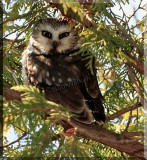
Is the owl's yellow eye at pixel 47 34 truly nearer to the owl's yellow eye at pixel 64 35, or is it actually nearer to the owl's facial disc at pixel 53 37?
the owl's facial disc at pixel 53 37

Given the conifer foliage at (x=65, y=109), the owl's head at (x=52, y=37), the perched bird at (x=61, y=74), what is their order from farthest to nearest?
the owl's head at (x=52, y=37) < the perched bird at (x=61, y=74) < the conifer foliage at (x=65, y=109)

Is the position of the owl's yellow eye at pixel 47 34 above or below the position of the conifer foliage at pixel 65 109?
above

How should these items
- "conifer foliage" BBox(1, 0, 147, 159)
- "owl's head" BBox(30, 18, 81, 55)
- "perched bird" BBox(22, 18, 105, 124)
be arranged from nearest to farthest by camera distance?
1. "conifer foliage" BBox(1, 0, 147, 159)
2. "perched bird" BBox(22, 18, 105, 124)
3. "owl's head" BBox(30, 18, 81, 55)

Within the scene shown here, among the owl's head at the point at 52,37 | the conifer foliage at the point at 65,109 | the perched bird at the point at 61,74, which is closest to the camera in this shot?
the conifer foliage at the point at 65,109

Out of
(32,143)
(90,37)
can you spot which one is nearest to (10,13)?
(90,37)

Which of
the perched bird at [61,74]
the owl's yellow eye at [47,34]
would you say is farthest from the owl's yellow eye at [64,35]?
the owl's yellow eye at [47,34]

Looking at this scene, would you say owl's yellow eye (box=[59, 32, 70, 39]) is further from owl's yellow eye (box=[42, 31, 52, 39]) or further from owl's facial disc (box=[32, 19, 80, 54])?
owl's yellow eye (box=[42, 31, 52, 39])

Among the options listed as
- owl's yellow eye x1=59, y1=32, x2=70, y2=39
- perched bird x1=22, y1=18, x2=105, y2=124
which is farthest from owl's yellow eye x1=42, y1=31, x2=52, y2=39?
owl's yellow eye x1=59, y1=32, x2=70, y2=39

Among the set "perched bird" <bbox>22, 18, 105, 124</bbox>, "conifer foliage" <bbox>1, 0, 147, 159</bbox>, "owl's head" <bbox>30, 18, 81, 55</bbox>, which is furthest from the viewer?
"owl's head" <bbox>30, 18, 81, 55</bbox>

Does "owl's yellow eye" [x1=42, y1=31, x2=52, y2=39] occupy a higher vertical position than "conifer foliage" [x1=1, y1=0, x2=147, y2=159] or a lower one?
higher

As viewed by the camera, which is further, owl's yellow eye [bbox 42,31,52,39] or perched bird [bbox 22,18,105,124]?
owl's yellow eye [bbox 42,31,52,39]
